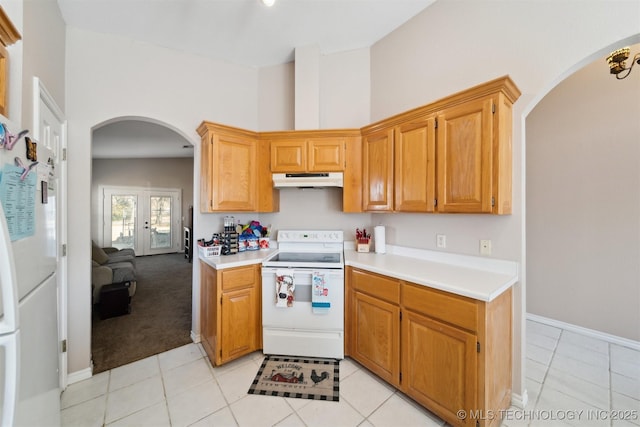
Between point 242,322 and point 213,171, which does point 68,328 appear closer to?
point 242,322

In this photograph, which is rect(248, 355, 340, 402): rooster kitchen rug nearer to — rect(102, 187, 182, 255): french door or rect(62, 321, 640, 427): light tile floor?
rect(62, 321, 640, 427): light tile floor

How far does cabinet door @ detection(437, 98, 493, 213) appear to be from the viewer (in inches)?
64.2

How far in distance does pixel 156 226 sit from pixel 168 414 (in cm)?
703

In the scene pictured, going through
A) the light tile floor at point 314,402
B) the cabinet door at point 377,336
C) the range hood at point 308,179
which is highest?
the range hood at point 308,179

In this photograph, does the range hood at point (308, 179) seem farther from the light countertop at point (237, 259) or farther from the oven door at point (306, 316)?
the oven door at point (306, 316)

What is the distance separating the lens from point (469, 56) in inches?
79.2

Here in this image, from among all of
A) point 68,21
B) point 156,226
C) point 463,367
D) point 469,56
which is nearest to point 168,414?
point 463,367

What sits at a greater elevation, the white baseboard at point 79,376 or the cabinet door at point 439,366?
the cabinet door at point 439,366

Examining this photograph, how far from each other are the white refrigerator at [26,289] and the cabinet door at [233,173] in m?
1.21

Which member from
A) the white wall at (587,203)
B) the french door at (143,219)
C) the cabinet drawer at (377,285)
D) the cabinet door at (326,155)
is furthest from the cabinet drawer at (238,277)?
the french door at (143,219)

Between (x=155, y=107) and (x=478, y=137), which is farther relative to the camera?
(x=155, y=107)

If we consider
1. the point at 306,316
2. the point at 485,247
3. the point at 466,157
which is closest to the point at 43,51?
the point at 306,316

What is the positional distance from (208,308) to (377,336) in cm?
155

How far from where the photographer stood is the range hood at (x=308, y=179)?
2518 mm
